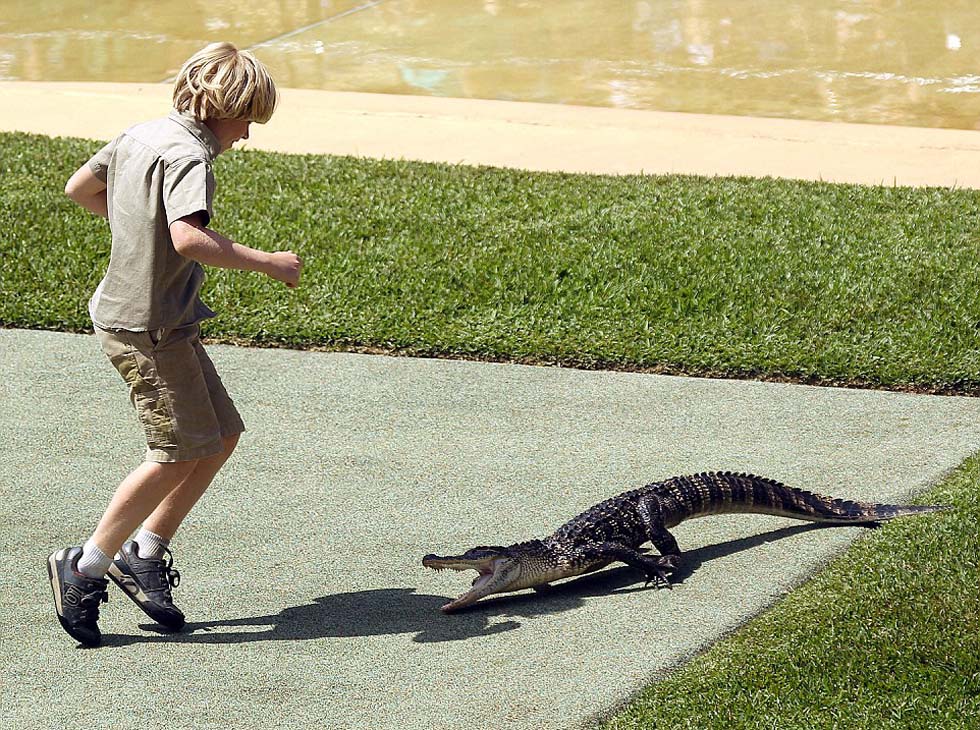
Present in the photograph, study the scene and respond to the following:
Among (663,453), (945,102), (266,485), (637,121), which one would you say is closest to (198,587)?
(266,485)

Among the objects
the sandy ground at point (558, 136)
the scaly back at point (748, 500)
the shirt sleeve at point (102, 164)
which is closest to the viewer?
the shirt sleeve at point (102, 164)

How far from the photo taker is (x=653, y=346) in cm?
677

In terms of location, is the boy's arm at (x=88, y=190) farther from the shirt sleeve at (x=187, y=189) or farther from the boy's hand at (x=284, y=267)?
the boy's hand at (x=284, y=267)

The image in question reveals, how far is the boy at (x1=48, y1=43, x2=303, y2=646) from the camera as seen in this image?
3.62 m

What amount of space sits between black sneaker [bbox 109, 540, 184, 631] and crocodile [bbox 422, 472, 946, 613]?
2.58 feet

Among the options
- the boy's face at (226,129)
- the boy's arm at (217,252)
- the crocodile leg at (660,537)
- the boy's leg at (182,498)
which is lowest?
the crocodile leg at (660,537)

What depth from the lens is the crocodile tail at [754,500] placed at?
469cm

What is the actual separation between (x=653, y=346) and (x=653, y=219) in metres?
1.88

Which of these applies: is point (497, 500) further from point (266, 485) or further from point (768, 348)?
point (768, 348)

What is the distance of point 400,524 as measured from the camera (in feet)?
16.1

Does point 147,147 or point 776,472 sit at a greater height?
point 147,147

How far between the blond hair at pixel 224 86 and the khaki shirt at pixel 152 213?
8 cm

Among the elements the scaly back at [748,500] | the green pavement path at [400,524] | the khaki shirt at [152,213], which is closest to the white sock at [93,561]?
the green pavement path at [400,524]

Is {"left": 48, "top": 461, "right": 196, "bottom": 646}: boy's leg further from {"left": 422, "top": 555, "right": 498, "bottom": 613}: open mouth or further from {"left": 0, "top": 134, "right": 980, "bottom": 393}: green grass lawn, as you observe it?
{"left": 0, "top": 134, "right": 980, "bottom": 393}: green grass lawn
